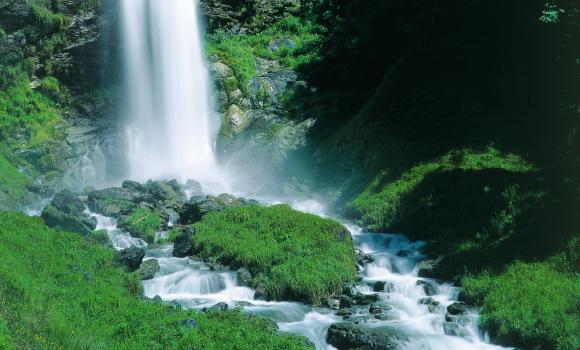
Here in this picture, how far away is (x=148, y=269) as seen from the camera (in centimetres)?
1625

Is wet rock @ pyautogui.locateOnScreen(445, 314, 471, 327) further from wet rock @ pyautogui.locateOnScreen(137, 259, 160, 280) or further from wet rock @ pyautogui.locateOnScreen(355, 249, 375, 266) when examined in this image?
wet rock @ pyautogui.locateOnScreen(137, 259, 160, 280)

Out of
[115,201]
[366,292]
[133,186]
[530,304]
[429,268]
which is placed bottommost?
[115,201]

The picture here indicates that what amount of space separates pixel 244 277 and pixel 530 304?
23.9 ft

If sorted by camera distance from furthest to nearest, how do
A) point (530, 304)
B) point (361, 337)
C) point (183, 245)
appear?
point (183, 245) < point (530, 304) < point (361, 337)

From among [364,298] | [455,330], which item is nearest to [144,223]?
[364,298]

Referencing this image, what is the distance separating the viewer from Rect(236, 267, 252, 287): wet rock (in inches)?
619

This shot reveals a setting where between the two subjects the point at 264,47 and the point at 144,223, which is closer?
the point at 144,223

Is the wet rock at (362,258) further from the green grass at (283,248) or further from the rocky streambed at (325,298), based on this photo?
the green grass at (283,248)

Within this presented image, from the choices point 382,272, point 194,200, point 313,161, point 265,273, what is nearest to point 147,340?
point 265,273

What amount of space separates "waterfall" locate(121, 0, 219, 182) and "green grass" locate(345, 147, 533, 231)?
13.4 m

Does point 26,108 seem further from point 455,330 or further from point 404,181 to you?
point 455,330

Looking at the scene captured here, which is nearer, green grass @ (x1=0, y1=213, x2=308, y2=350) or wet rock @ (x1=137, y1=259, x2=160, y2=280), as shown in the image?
green grass @ (x1=0, y1=213, x2=308, y2=350)

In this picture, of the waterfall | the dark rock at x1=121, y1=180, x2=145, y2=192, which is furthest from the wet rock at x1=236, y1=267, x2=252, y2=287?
the waterfall

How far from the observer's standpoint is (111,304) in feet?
40.0
